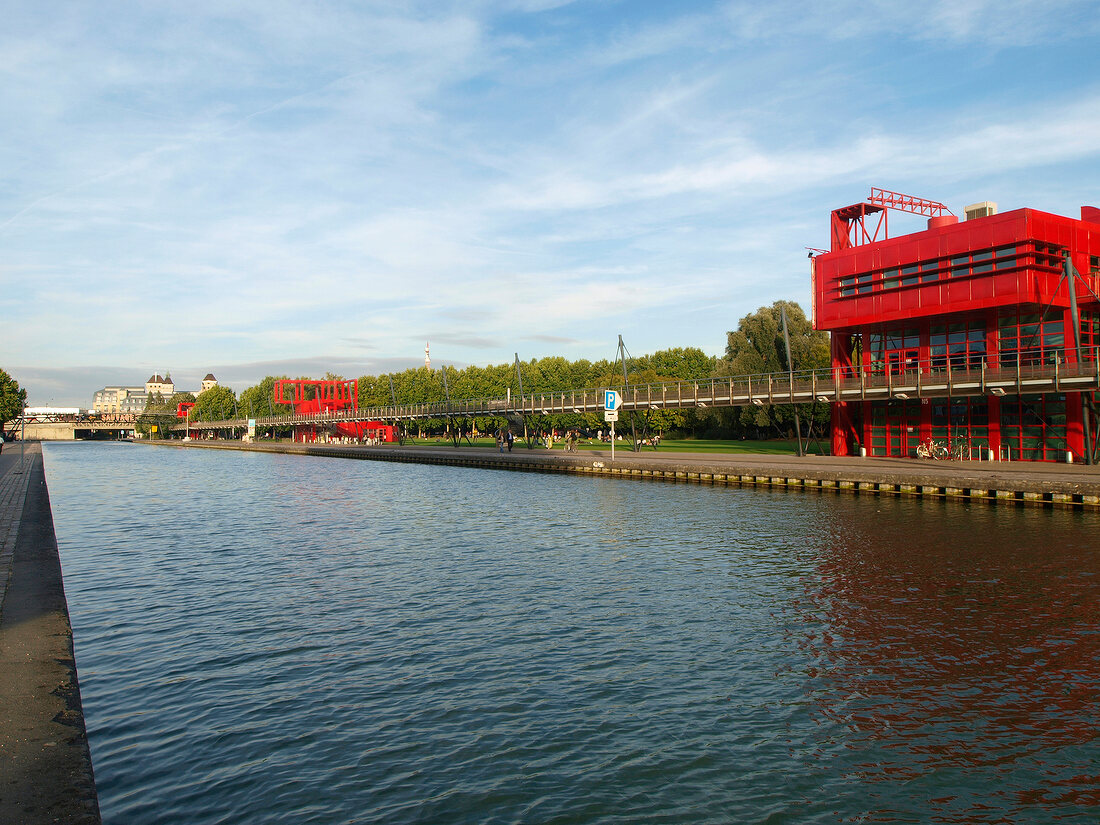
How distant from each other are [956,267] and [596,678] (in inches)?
1588

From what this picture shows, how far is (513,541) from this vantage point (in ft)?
82.1

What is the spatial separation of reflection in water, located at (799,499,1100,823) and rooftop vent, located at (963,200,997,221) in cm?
3082

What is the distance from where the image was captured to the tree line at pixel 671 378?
Result: 84062 millimetres

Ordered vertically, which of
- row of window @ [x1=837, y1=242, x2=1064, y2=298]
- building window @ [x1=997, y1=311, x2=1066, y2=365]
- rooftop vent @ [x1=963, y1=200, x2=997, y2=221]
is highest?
rooftop vent @ [x1=963, y1=200, x2=997, y2=221]

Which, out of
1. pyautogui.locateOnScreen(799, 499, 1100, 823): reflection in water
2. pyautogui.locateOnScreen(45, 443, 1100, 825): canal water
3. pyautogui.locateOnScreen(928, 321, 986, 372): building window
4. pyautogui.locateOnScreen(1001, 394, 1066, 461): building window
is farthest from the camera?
pyautogui.locateOnScreen(928, 321, 986, 372): building window

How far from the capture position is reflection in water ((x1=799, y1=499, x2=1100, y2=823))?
345 inches

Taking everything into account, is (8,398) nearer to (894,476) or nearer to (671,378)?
(671,378)

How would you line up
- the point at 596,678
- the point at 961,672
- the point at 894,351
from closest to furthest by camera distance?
the point at 596,678 < the point at 961,672 < the point at 894,351

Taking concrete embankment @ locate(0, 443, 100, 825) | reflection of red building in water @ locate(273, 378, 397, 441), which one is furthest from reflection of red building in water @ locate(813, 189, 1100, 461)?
reflection of red building in water @ locate(273, 378, 397, 441)

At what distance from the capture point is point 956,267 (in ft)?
142

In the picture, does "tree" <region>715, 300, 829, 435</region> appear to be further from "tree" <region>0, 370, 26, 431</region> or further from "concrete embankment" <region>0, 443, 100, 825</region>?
"tree" <region>0, 370, 26, 431</region>

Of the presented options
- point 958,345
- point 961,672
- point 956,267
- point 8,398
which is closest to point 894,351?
point 958,345

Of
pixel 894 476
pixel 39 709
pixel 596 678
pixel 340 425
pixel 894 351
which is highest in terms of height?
pixel 894 351

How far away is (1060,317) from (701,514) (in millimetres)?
25491
